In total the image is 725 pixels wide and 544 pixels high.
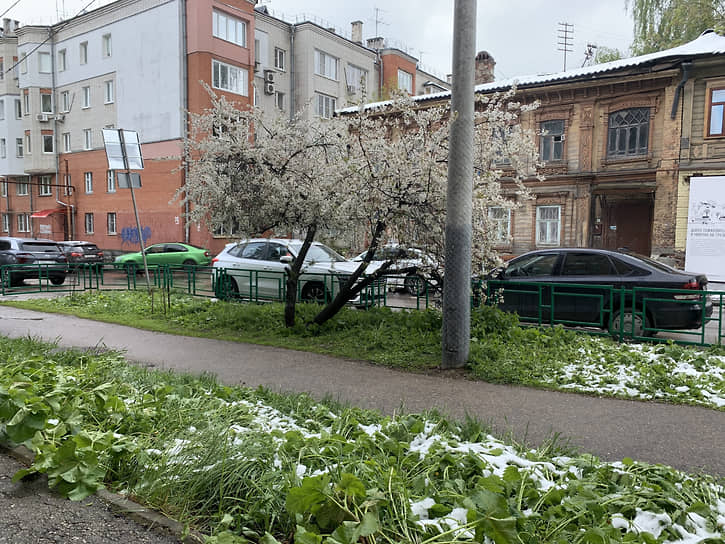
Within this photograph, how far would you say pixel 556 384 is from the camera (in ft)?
22.1

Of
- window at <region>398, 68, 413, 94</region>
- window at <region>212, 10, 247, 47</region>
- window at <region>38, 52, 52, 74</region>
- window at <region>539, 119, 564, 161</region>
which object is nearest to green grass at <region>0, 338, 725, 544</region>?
window at <region>539, 119, 564, 161</region>

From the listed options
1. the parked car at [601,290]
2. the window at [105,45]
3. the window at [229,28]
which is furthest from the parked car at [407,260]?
the window at [105,45]

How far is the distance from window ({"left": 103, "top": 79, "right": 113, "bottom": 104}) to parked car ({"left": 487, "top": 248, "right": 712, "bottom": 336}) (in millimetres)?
33161

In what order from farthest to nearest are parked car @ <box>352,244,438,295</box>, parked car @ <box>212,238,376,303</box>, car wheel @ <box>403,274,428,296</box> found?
parked car @ <box>212,238,376,303</box> < car wheel @ <box>403,274,428,296</box> < parked car @ <box>352,244,438,295</box>

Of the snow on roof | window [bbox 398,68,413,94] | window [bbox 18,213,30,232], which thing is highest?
window [bbox 398,68,413,94]

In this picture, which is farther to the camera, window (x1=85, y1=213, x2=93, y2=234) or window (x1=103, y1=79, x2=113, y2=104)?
window (x1=85, y1=213, x2=93, y2=234)

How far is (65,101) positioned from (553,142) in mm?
33080

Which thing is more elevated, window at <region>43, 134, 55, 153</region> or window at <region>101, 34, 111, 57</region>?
window at <region>101, 34, 111, 57</region>

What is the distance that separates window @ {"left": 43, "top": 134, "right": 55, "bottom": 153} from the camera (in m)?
41.0

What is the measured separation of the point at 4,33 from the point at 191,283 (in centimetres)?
4255

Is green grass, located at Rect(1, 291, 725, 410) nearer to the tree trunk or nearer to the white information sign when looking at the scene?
the tree trunk

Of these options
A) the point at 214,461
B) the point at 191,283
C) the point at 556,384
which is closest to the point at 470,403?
the point at 556,384

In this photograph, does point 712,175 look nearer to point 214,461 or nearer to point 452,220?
point 452,220

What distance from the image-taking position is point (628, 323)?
920cm
